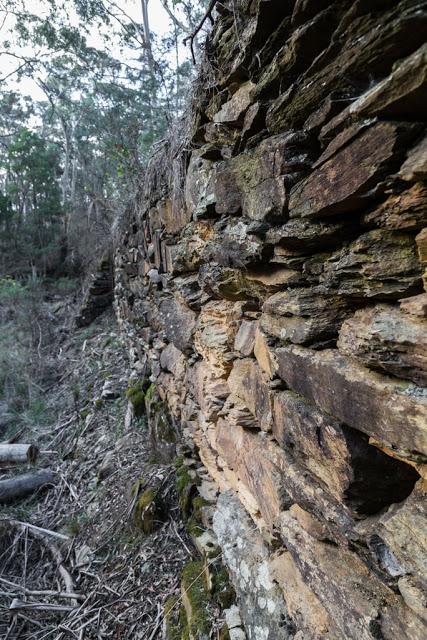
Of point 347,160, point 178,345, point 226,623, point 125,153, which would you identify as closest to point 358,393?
point 347,160

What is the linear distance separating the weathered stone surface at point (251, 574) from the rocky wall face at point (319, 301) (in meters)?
0.01

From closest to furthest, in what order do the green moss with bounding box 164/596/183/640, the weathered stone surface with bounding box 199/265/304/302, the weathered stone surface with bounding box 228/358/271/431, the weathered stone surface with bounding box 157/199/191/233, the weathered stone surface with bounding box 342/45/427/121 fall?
the weathered stone surface with bounding box 342/45/427/121, the weathered stone surface with bounding box 199/265/304/302, the weathered stone surface with bounding box 228/358/271/431, the green moss with bounding box 164/596/183/640, the weathered stone surface with bounding box 157/199/191/233

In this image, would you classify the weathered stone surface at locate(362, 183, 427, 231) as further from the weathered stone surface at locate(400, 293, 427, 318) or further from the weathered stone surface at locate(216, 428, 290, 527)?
the weathered stone surface at locate(216, 428, 290, 527)

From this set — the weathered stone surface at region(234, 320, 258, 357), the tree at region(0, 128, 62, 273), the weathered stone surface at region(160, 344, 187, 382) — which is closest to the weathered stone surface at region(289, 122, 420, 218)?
the weathered stone surface at region(234, 320, 258, 357)

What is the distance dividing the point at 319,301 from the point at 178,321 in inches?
77.9

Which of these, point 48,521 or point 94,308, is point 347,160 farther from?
point 94,308

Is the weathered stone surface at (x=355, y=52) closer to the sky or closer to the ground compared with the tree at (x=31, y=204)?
closer to the ground

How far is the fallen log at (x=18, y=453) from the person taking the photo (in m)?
4.91

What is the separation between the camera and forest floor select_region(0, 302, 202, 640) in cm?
284

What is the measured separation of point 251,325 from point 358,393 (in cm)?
103

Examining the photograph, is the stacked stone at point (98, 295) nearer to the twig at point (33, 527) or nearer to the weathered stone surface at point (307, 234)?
the twig at point (33, 527)

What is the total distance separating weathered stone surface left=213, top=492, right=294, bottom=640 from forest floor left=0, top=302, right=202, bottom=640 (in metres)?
0.74

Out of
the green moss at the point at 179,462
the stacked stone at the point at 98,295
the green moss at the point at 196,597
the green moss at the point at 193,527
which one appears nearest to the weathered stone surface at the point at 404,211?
the green moss at the point at 196,597

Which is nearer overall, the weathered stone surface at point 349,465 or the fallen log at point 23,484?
the weathered stone surface at point 349,465
